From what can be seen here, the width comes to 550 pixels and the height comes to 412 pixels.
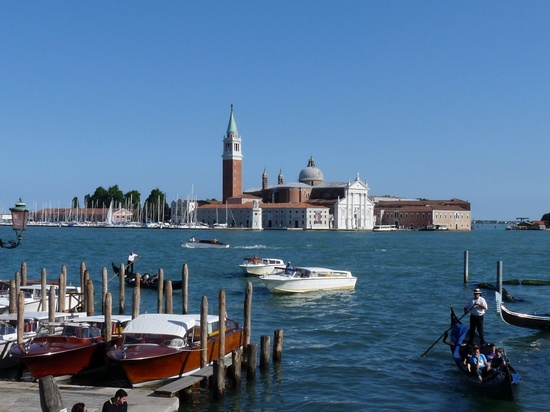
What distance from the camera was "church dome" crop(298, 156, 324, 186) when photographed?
13021cm

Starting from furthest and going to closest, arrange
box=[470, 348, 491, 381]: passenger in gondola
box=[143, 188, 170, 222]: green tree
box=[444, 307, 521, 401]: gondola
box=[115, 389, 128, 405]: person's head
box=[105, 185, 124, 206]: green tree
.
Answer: box=[105, 185, 124, 206]: green tree, box=[143, 188, 170, 222]: green tree, box=[470, 348, 491, 381]: passenger in gondola, box=[444, 307, 521, 401]: gondola, box=[115, 389, 128, 405]: person's head

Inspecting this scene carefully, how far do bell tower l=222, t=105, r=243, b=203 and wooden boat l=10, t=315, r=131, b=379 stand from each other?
104440 millimetres

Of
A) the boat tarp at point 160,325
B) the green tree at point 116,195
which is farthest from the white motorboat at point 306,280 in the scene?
the green tree at point 116,195

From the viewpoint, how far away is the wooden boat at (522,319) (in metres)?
15.1

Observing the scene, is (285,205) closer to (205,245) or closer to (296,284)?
(205,245)

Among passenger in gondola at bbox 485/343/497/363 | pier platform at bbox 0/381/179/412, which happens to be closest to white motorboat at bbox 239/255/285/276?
passenger in gondola at bbox 485/343/497/363

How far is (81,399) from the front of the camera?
9078 millimetres

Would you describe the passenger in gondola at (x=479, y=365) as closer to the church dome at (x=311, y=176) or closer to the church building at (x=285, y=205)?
the church building at (x=285, y=205)

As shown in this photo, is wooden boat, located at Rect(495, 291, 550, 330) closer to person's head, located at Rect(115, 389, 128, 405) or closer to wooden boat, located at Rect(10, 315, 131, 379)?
wooden boat, located at Rect(10, 315, 131, 379)

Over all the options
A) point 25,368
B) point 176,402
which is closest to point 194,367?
point 176,402

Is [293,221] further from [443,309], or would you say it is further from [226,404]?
[226,404]

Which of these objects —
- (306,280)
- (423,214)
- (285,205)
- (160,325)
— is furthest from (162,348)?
(423,214)

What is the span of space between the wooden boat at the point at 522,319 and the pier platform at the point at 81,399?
8147mm

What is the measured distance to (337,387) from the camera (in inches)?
449
